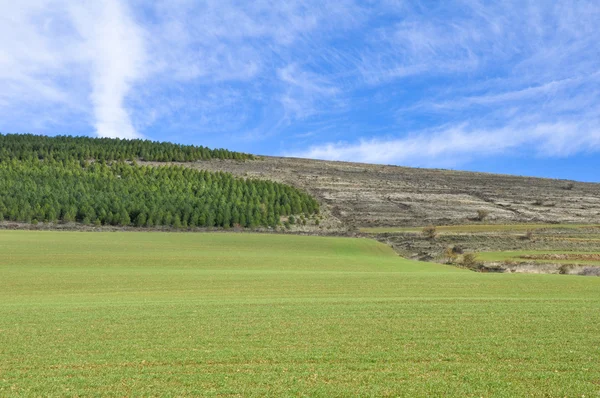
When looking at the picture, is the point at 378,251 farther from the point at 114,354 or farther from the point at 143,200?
the point at 114,354

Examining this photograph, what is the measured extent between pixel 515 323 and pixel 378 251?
103 ft

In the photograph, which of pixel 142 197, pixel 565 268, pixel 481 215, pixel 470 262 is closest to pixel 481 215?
pixel 481 215

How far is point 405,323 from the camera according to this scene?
15562 mm

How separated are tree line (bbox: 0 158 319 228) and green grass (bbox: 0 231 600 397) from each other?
33022mm

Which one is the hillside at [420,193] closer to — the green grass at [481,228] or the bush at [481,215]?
the bush at [481,215]

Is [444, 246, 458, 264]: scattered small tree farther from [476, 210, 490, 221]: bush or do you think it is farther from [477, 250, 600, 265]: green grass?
[476, 210, 490, 221]: bush

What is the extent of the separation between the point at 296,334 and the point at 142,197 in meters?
57.2

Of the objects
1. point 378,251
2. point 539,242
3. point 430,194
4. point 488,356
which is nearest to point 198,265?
point 378,251

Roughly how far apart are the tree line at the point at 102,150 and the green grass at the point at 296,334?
73.4m

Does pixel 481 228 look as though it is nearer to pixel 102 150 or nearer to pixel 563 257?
pixel 563 257

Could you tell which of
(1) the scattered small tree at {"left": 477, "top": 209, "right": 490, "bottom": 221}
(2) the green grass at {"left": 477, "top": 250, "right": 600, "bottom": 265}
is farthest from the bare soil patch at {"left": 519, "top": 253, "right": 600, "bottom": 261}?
(1) the scattered small tree at {"left": 477, "top": 209, "right": 490, "bottom": 221}

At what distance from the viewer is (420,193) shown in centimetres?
8225

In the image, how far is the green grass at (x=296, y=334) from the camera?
10664mm

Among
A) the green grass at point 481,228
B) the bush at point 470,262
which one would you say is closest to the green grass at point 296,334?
the bush at point 470,262
